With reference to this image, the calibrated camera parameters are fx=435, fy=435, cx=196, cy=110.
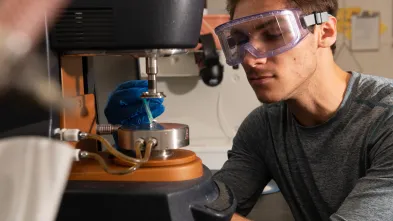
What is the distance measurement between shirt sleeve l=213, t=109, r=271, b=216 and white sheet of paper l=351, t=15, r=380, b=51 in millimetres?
1082

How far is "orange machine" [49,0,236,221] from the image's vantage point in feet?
2.26

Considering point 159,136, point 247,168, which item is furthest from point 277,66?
point 159,136

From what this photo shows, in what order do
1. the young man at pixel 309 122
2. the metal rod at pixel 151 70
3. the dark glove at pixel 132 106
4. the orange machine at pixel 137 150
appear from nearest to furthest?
1. the orange machine at pixel 137 150
2. the metal rod at pixel 151 70
3. the dark glove at pixel 132 106
4. the young man at pixel 309 122

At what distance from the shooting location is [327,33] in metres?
1.19

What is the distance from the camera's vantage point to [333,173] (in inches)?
46.1

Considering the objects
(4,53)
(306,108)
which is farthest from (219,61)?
(4,53)

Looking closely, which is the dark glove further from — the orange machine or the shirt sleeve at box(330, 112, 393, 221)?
the shirt sleeve at box(330, 112, 393, 221)

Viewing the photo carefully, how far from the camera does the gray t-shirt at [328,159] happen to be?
99 centimetres

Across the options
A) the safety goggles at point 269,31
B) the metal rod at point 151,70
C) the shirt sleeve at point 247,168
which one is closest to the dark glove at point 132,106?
the metal rod at point 151,70

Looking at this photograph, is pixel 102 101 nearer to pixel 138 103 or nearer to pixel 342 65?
pixel 138 103

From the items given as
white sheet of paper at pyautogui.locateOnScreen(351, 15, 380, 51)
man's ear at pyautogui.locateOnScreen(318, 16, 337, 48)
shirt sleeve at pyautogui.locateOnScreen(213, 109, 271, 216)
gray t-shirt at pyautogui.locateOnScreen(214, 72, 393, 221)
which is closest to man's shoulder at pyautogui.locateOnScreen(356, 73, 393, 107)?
gray t-shirt at pyautogui.locateOnScreen(214, 72, 393, 221)

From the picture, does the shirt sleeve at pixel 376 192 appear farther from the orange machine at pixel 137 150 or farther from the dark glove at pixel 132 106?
the dark glove at pixel 132 106

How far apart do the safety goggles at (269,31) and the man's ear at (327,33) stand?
0.08 m

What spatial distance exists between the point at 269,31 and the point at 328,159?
391 millimetres
